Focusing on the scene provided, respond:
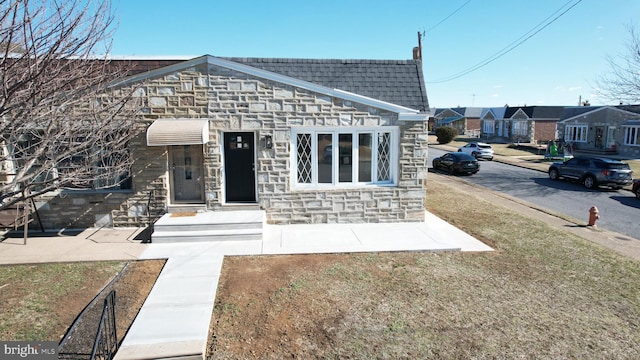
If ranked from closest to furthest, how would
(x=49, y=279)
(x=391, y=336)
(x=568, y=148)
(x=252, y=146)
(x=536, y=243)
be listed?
(x=391, y=336) < (x=49, y=279) < (x=536, y=243) < (x=252, y=146) < (x=568, y=148)

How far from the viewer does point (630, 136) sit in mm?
35875

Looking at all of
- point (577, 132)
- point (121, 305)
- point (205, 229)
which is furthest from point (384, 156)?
point (577, 132)

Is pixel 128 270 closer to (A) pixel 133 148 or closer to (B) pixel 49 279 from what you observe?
(B) pixel 49 279

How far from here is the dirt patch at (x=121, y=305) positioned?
518cm

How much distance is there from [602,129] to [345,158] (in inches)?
1540

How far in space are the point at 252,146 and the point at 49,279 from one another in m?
5.40

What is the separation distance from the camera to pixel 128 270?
7.73 meters

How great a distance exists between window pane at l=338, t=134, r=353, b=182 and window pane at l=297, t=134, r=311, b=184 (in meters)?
0.86

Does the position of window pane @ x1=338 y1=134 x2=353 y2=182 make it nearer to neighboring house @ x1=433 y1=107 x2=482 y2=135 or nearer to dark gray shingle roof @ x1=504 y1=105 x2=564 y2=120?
dark gray shingle roof @ x1=504 y1=105 x2=564 y2=120

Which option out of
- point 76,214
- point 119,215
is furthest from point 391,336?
point 76,214

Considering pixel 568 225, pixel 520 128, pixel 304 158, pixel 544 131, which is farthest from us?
pixel 520 128

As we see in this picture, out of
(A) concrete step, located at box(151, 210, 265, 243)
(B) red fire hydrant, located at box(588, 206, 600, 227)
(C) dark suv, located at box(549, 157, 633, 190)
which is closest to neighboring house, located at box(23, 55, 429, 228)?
(A) concrete step, located at box(151, 210, 265, 243)

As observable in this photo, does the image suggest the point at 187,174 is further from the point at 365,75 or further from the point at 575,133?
the point at 575,133

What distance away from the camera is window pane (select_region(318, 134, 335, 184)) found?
10.9 meters
